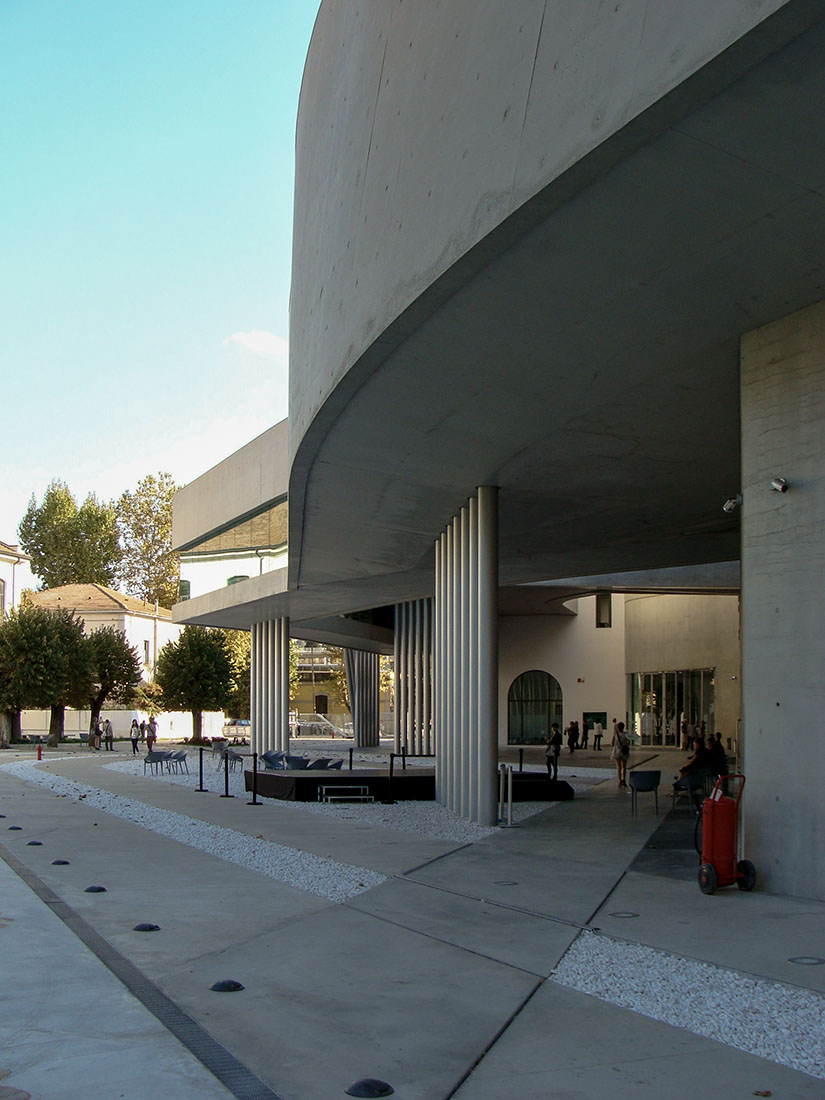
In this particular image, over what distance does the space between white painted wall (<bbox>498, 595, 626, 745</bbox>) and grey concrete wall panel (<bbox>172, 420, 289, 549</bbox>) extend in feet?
53.5

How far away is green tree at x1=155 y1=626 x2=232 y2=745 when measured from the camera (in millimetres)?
48188

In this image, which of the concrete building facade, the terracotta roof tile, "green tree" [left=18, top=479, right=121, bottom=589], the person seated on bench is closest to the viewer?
the concrete building facade

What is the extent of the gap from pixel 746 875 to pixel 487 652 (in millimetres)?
6702

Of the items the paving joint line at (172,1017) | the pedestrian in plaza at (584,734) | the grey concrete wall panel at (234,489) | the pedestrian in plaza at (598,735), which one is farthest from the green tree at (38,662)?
the paving joint line at (172,1017)

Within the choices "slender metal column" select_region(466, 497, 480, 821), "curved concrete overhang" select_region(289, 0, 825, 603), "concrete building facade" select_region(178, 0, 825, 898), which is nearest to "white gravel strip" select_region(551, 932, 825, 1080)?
"concrete building facade" select_region(178, 0, 825, 898)

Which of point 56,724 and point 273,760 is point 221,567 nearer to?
point 273,760

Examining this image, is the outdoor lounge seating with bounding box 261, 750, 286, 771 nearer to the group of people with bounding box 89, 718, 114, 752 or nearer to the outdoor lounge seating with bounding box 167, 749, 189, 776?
the outdoor lounge seating with bounding box 167, 749, 189, 776

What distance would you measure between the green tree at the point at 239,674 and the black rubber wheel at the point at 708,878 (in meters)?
38.3

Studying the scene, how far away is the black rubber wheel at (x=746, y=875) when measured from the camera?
9.16m

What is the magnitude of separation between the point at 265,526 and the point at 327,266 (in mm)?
15073

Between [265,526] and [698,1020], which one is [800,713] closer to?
[698,1020]

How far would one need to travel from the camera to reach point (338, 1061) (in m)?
5.09

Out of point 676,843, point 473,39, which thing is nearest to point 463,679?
point 676,843

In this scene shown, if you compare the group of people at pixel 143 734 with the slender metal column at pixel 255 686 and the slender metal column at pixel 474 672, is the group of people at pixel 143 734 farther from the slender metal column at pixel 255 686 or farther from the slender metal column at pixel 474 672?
the slender metal column at pixel 474 672
